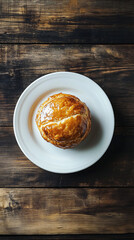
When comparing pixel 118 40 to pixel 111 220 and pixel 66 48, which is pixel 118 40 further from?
pixel 111 220

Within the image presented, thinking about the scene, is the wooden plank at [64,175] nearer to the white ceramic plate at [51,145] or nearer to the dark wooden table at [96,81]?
the dark wooden table at [96,81]

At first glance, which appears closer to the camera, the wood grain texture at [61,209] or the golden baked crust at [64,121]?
the golden baked crust at [64,121]

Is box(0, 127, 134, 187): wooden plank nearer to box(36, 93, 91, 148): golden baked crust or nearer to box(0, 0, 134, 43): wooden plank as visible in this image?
box(36, 93, 91, 148): golden baked crust

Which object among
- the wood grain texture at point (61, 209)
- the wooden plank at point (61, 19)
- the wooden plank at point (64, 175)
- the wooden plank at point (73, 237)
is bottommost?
the wooden plank at point (73, 237)

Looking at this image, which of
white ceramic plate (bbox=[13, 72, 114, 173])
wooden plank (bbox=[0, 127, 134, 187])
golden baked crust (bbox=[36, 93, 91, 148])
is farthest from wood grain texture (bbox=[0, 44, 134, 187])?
golden baked crust (bbox=[36, 93, 91, 148])

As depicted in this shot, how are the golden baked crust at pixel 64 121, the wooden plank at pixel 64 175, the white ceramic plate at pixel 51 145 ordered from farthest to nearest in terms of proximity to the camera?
the wooden plank at pixel 64 175 → the white ceramic plate at pixel 51 145 → the golden baked crust at pixel 64 121

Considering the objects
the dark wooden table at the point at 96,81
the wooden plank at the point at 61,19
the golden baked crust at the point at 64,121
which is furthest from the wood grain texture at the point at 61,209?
the wooden plank at the point at 61,19

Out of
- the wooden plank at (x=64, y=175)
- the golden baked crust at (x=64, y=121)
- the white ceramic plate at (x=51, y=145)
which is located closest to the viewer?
the golden baked crust at (x=64, y=121)

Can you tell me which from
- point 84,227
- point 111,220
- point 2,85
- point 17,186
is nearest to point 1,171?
point 17,186

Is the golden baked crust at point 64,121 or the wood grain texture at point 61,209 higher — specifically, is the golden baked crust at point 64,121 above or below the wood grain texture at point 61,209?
above
